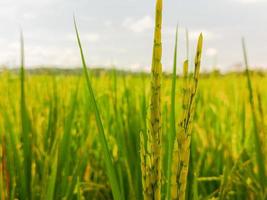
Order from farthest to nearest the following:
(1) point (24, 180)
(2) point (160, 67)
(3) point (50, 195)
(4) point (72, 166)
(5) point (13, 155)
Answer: (4) point (72, 166) → (5) point (13, 155) → (1) point (24, 180) → (3) point (50, 195) → (2) point (160, 67)

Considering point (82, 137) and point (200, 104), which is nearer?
point (82, 137)

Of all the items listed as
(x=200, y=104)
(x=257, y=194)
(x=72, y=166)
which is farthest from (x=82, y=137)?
(x=200, y=104)

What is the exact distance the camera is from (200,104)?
2258 mm

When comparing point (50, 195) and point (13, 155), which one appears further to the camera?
point (13, 155)

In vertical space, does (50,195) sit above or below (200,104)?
below

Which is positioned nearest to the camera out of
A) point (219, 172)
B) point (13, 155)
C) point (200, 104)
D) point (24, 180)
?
point (24, 180)

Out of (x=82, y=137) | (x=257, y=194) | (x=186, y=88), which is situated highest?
(x=186, y=88)

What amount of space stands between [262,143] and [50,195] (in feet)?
1.56

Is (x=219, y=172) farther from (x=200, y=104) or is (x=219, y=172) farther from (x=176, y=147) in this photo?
(x=176, y=147)

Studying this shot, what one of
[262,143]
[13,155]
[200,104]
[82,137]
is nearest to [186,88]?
[262,143]

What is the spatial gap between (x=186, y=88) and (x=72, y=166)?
0.97 meters

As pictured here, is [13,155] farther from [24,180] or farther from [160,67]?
[160,67]

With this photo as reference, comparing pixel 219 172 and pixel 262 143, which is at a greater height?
pixel 262 143

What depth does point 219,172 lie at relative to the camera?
138 centimetres
